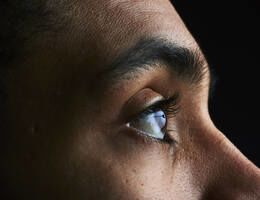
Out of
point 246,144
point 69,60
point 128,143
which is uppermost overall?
point 69,60

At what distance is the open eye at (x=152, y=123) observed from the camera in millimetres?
773

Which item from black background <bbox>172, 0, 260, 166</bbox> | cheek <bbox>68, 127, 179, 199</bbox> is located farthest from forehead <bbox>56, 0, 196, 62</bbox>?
black background <bbox>172, 0, 260, 166</bbox>

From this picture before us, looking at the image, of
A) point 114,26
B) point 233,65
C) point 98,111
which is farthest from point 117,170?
point 233,65

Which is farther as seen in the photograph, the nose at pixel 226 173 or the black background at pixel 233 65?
the black background at pixel 233 65

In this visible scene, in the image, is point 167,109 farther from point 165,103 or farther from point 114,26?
point 114,26

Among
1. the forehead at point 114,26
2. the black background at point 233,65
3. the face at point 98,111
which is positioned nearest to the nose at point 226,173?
the face at point 98,111

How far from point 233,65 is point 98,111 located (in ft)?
2.88

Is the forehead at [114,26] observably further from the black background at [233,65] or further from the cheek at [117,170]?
the black background at [233,65]

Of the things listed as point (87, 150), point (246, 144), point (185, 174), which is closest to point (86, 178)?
point (87, 150)

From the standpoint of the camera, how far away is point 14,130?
0.73 meters

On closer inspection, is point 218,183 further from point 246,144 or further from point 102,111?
point 246,144

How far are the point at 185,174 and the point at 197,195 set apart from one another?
0.03 metres

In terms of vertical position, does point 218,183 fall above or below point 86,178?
below

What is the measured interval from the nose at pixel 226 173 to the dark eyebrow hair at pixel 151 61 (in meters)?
0.09
